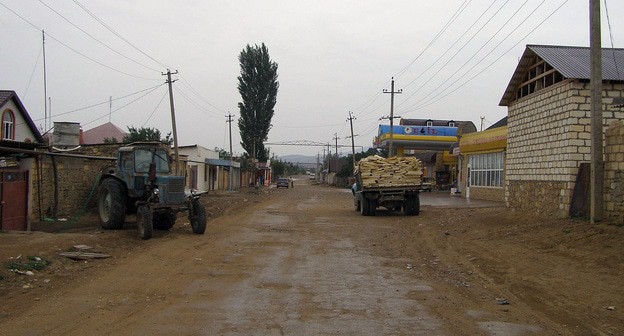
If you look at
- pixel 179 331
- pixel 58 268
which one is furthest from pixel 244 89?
pixel 179 331

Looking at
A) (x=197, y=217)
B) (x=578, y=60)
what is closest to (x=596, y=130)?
(x=578, y=60)

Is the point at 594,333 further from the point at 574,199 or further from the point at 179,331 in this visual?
the point at 574,199

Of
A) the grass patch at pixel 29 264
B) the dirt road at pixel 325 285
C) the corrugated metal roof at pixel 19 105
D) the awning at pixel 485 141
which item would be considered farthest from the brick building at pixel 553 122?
the corrugated metal roof at pixel 19 105

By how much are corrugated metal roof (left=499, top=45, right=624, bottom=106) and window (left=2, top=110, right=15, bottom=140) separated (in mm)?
27323

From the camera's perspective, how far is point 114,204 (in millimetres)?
15758

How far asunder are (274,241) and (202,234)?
2422 mm

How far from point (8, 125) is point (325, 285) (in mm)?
29979

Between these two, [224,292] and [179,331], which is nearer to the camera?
[179,331]

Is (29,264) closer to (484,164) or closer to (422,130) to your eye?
(484,164)

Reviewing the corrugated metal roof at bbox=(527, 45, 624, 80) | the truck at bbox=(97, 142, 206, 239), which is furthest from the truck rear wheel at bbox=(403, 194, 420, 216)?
the truck at bbox=(97, 142, 206, 239)

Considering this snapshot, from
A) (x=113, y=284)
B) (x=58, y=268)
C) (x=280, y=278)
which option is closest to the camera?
(x=113, y=284)

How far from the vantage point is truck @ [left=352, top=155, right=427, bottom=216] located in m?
23.2

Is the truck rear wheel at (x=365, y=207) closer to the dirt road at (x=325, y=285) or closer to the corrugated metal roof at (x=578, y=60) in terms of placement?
the dirt road at (x=325, y=285)

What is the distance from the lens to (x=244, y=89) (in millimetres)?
65562
